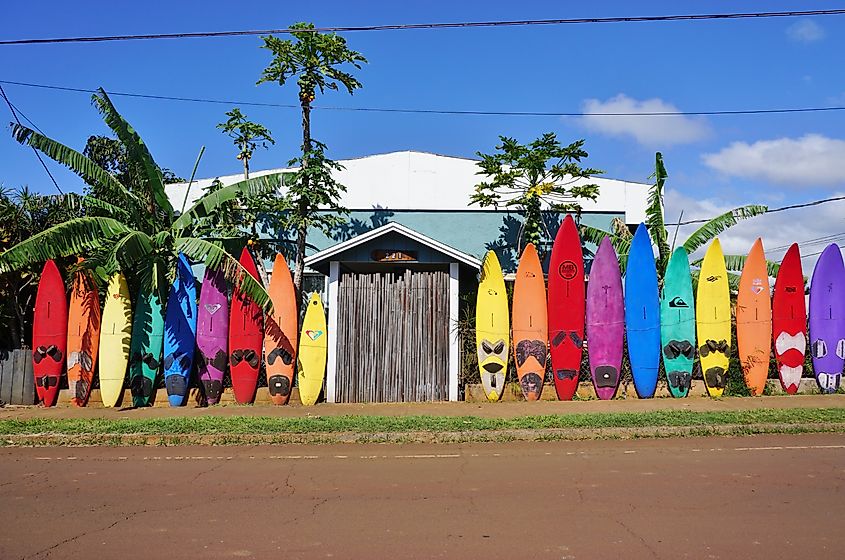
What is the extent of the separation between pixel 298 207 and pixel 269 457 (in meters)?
8.55

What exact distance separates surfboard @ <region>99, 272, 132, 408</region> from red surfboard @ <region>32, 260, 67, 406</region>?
33.6 inches

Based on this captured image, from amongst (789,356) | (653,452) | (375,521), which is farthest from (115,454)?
(789,356)

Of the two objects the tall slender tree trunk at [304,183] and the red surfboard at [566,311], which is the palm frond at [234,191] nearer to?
the tall slender tree trunk at [304,183]

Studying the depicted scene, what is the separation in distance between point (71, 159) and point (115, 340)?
3.40 meters

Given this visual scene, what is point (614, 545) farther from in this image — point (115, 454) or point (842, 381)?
point (842, 381)

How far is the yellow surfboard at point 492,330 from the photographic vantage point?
14.3 metres

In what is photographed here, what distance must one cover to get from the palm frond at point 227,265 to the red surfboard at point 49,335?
9.49 ft

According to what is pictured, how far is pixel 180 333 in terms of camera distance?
1427 centimetres

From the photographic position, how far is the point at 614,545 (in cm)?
520

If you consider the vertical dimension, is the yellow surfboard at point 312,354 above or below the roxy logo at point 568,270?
below

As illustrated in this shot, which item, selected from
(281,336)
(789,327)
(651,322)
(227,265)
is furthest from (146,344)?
(789,327)

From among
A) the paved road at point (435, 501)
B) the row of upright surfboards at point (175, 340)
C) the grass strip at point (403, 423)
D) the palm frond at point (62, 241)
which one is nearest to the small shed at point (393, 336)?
the row of upright surfboards at point (175, 340)

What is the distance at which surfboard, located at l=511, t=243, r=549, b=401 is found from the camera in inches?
560

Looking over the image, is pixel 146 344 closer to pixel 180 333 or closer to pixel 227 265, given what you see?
pixel 180 333
